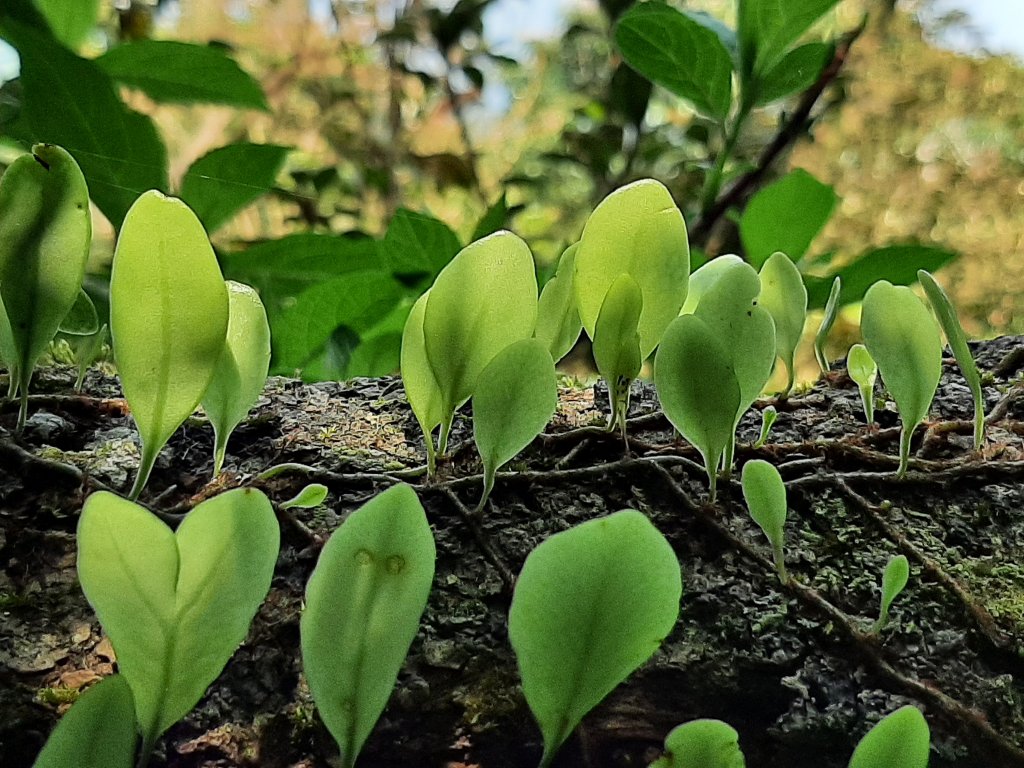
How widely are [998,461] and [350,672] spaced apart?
0.31 metres

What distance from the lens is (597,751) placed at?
0.25 metres

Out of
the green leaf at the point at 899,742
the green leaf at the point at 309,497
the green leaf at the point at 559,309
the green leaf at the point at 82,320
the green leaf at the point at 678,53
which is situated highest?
the green leaf at the point at 678,53

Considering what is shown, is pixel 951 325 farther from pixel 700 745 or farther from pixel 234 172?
pixel 234 172

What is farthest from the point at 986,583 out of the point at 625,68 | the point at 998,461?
the point at 625,68

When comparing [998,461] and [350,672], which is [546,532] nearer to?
[350,672]

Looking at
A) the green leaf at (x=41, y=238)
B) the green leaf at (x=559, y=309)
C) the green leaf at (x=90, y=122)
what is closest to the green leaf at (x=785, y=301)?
the green leaf at (x=559, y=309)

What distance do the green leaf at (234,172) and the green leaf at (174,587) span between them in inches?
15.9

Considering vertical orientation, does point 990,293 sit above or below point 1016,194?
below

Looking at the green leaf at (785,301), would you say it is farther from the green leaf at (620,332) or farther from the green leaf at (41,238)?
the green leaf at (41,238)

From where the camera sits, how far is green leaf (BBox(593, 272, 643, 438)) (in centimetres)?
30

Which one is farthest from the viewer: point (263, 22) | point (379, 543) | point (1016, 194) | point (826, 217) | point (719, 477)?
point (1016, 194)

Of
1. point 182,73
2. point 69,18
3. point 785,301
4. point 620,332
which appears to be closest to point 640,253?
point 620,332

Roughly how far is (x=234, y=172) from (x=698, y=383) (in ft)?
1.54

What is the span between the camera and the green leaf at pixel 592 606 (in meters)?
0.21
